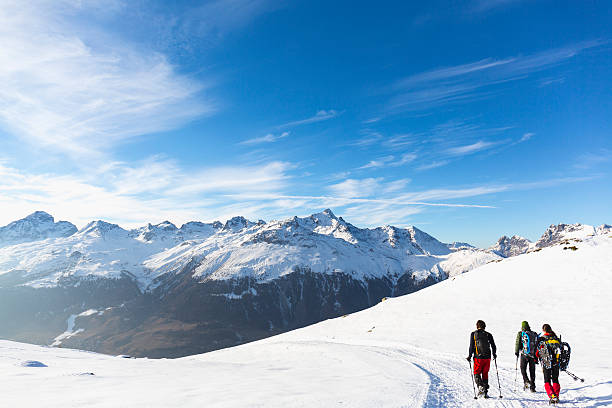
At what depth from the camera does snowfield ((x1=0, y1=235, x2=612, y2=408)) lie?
1110 cm

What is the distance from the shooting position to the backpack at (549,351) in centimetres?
1209

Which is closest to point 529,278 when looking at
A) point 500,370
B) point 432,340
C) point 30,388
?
point 432,340

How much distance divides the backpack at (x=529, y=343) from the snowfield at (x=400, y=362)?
5.04 feet

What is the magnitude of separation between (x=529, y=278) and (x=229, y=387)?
44.8m

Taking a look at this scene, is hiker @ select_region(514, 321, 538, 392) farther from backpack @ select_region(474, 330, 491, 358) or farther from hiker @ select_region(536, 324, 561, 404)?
backpack @ select_region(474, 330, 491, 358)

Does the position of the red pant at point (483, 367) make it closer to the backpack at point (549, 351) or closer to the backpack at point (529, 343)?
the backpack at point (549, 351)

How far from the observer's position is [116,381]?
13531mm

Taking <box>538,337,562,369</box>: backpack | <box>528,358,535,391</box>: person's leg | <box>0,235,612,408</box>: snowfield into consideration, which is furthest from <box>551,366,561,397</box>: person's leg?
<box>528,358,535,391</box>: person's leg

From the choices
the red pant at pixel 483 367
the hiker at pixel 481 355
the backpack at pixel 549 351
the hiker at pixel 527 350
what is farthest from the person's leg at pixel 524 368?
the red pant at pixel 483 367

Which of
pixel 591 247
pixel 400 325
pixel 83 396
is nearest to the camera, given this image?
pixel 83 396

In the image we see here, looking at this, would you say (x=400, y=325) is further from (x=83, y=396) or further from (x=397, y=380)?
(x=83, y=396)

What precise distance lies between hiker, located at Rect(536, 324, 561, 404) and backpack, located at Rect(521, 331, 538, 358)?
5.82 ft

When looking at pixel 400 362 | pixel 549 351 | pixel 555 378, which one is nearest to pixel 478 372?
pixel 555 378

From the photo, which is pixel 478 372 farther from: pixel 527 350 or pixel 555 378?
pixel 527 350
